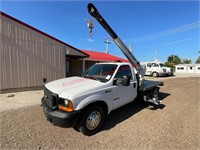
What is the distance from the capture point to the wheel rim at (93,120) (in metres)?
3.03

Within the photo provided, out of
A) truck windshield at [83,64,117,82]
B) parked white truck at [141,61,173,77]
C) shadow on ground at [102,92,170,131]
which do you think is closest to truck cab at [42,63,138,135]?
truck windshield at [83,64,117,82]

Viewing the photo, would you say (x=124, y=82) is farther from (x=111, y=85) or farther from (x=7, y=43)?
(x=7, y=43)

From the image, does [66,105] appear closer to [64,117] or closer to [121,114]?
[64,117]

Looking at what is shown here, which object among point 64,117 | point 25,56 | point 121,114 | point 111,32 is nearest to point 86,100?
point 64,117

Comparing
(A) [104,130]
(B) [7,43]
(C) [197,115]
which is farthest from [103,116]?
(B) [7,43]

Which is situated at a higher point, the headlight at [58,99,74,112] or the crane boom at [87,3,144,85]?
the crane boom at [87,3,144,85]

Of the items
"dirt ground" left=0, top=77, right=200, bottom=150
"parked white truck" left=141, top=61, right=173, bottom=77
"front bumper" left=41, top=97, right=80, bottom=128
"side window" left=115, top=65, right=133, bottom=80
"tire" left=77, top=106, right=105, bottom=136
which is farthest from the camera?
"parked white truck" left=141, top=61, right=173, bottom=77

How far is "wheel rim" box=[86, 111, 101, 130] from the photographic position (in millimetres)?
3029

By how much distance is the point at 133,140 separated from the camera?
9.42ft

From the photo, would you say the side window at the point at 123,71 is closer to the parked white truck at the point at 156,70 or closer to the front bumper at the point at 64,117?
the front bumper at the point at 64,117

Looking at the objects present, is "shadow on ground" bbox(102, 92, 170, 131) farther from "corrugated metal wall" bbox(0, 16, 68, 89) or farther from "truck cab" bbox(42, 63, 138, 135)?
"corrugated metal wall" bbox(0, 16, 68, 89)

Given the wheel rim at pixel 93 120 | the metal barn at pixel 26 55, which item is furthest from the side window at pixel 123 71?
the metal barn at pixel 26 55

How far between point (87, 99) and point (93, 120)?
2.34 feet

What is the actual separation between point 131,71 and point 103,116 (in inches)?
78.9
